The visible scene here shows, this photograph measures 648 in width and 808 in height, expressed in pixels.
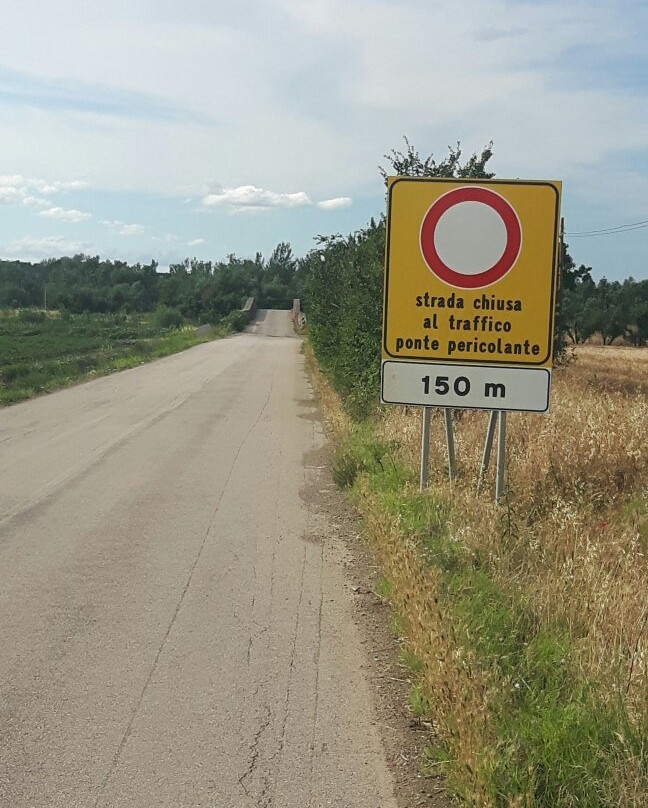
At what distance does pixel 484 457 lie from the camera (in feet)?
25.0

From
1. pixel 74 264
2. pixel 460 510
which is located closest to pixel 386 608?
pixel 460 510

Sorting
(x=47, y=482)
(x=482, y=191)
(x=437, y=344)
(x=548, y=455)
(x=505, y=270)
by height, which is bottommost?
(x=47, y=482)

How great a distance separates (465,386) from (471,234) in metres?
1.18

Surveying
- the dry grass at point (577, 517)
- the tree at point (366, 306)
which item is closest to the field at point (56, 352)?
A: the tree at point (366, 306)

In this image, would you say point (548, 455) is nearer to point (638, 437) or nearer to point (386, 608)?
point (638, 437)

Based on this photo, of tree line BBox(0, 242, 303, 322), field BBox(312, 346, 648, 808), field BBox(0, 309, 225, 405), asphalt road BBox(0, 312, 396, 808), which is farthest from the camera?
tree line BBox(0, 242, 303, 322)

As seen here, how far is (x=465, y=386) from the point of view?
7.05m

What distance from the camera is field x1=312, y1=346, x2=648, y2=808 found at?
337cm

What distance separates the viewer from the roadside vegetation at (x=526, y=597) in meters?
3.39

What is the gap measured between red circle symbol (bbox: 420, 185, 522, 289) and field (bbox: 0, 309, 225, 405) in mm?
14491

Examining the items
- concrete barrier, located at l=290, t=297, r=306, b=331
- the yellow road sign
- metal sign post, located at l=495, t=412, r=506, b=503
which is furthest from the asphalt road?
concrete barrier, located at l=290, t=297, r=306, b=331

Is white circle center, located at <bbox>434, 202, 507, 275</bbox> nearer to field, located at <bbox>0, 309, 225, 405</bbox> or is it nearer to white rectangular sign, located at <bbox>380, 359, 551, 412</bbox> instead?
white rectangular sign, located at <bbox>380, 359, 551, 412</bbox>

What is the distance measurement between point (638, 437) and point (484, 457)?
6.33ft

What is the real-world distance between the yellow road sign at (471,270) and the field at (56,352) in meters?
14.3
